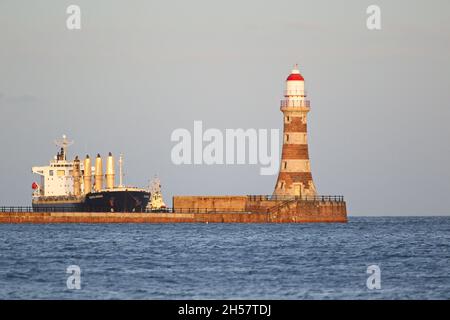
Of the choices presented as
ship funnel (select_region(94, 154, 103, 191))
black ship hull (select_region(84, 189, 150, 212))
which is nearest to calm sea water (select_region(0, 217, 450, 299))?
black ship hull (select_region(84, 189, 150, 212))

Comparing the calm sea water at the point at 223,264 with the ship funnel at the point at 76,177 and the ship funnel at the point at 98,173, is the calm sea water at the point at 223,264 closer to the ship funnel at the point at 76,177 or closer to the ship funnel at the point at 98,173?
the ship funnel at the point at 76,177

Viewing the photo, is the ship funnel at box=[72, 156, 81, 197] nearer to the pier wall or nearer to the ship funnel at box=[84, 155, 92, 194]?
the ship funnel at box=[84, 155, 92, 194]

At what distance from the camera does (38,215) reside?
112 meters

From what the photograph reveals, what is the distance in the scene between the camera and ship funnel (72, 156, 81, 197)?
11856 centimetres

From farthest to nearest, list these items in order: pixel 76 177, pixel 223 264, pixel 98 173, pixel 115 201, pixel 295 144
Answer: pixel 98 173 → pixel 76 177 → pixel 115 201 → pixel 295 144 → pixel 223 264

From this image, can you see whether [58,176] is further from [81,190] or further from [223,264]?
[223,264]

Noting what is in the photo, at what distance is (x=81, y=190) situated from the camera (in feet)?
394

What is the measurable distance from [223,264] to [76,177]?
57781mm

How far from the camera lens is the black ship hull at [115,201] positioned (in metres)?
114

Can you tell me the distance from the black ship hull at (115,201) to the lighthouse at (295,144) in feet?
54.1

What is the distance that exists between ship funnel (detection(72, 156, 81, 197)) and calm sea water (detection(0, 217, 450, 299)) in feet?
71.5

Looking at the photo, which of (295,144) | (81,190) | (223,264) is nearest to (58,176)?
(81,190)
